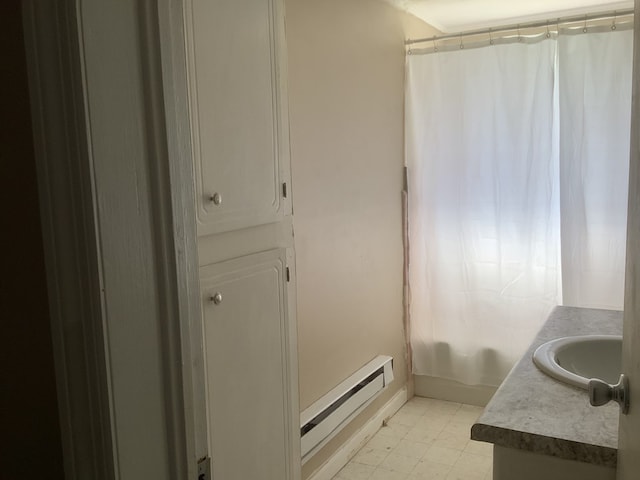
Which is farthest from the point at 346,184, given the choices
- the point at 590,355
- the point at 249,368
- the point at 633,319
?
the point at 633,319

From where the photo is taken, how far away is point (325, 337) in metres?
2.39

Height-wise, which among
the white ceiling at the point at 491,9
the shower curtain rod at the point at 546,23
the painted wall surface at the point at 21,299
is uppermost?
the white ceiling at the point at 491,9

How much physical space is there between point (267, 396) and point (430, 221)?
166cm

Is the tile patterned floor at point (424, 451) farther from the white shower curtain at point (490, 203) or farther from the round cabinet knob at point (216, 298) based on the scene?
the round cabinet knob at point (216, 298)

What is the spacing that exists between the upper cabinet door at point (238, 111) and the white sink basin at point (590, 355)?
862 millimetres

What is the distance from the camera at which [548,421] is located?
44.2 inches

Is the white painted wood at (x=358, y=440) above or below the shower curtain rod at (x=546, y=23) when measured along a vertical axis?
below

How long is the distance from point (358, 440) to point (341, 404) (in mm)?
368

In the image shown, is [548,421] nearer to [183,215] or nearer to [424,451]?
[183,215]

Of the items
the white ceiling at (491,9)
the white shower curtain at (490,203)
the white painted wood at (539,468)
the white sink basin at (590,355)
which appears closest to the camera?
the white painted wood at (539,468)

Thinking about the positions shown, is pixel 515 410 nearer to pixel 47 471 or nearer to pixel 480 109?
pixel 47 471

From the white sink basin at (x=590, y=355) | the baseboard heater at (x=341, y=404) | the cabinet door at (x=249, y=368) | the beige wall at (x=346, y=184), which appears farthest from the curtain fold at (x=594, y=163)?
the cabinet door at (x=249, y=368)

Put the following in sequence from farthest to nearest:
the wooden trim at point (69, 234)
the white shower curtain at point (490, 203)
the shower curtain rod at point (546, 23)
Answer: the white shower curtain at point (490, 203) < the shower curtain rod at point (546, 23) < the wooden trim at point (69, 234)

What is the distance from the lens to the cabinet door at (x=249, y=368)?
1.47 meters
